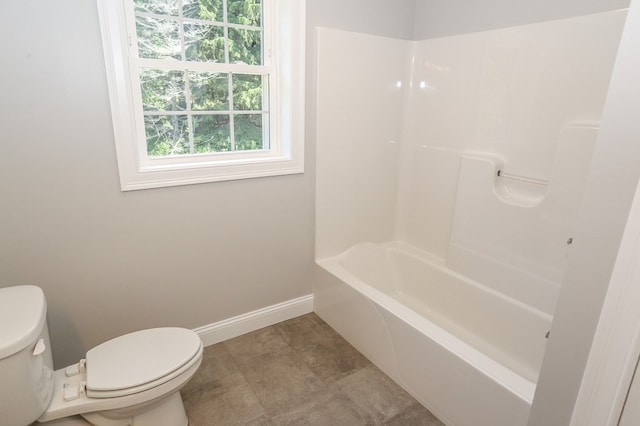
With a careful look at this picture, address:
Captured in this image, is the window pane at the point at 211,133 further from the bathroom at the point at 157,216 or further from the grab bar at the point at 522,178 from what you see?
the grab bar at the point at 522,178

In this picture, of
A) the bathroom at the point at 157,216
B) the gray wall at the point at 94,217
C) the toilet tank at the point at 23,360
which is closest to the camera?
the bathroom at the point at 157,216

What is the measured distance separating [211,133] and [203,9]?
594 mm

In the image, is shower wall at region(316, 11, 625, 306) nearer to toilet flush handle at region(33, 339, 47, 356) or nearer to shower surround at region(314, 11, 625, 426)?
shower surround at region(314, 11, 625, 426)

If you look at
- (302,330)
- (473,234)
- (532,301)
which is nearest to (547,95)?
(473,234)

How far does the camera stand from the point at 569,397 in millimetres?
944

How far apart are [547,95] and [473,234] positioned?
0.83m

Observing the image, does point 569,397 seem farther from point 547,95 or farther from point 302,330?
point 302,330

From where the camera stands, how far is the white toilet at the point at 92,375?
3.65 ft

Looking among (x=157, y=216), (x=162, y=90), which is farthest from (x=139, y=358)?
(x=162, y=90)

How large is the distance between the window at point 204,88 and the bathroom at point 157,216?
0.23ft

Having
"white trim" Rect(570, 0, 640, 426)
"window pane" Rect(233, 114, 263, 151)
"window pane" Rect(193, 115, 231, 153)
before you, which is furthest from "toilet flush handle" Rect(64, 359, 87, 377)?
"white trim" Rect(570, 0, 640, 426)

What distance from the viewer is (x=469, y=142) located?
6.95ft

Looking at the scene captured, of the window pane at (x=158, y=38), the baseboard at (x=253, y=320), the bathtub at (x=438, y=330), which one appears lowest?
the baseboard at (x=253, y=320)

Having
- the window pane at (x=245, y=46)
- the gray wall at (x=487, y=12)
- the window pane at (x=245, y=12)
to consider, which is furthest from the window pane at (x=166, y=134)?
the gray wall at (x=487, y=12)
